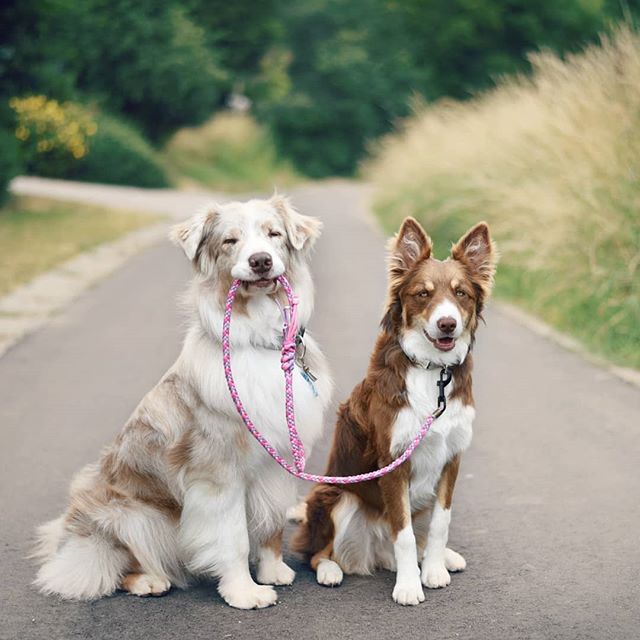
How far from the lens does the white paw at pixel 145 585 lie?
4266mm

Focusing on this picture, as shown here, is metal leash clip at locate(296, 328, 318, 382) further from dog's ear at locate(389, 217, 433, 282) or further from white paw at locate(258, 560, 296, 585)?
white paw at locate(258, 560, 296, 585)

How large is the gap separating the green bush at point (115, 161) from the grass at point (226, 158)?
235 cm

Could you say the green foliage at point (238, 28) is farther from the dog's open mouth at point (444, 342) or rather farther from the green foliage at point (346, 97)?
the dog's open mouth at point (444, 342)

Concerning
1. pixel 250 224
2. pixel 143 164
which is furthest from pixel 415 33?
pixel 250 224

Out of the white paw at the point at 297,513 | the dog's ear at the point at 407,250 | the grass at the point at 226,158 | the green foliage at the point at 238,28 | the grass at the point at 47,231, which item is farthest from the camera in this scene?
the green foliage at the point at 238,28

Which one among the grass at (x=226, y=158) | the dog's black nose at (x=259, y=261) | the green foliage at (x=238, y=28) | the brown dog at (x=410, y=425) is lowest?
the grass at (x=226, y=158)

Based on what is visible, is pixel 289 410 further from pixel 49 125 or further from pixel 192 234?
pixel 49 125

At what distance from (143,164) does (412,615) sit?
3115 cm

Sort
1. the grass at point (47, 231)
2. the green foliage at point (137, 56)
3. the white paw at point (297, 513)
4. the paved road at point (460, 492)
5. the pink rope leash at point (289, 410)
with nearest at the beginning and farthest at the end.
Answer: the paved road at point (460, 492) → the pink rope leash at point (289, 410) → the white paw at point (297, 513) → the grass at point (47, 231) → the green foliage at point (137, 56)

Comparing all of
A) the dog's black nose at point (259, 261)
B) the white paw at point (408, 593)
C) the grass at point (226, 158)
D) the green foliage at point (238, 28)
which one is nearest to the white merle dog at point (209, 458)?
the dog's black nose at point (259, 261)

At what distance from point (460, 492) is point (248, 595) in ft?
6.08

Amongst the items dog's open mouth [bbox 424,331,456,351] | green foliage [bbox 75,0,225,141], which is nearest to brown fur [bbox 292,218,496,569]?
dog's open mouth [bbox 424,331,456,351]

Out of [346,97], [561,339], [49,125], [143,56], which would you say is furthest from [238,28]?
[561,339]

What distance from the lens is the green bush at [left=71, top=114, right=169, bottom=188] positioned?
3297cm
